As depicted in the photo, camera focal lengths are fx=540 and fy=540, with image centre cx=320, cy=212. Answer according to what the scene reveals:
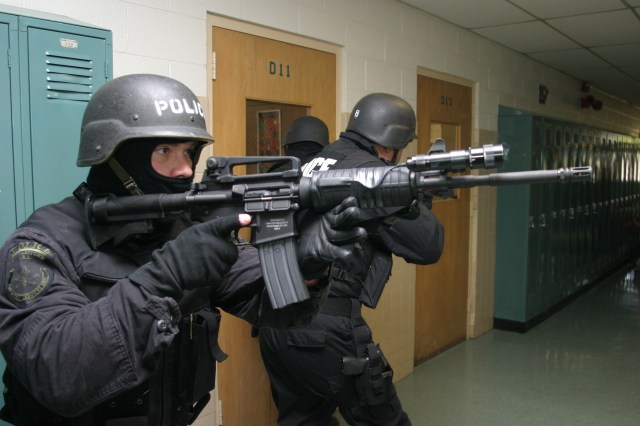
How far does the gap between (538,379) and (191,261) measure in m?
3.13

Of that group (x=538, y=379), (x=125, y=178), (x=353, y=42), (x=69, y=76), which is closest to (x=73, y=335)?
(x=125, y=178)

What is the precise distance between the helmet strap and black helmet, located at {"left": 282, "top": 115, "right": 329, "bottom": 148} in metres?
1.35

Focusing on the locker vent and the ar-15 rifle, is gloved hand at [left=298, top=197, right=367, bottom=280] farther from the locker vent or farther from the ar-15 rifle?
the locker vent

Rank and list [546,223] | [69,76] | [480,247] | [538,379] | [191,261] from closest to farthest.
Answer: [191,261] < [69,76] < [538,379] < [480,247] < [546,223]

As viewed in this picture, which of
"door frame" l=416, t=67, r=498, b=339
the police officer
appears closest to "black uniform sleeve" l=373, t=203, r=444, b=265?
the police officer

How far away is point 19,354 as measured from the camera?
39.0 inches

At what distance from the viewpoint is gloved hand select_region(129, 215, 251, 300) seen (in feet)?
3.52

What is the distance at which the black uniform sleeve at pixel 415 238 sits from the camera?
2.00 meters

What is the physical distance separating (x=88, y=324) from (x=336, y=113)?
2.12 m

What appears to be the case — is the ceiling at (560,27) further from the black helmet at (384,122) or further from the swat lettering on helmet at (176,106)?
the swat lettering on helmet at (176,106)

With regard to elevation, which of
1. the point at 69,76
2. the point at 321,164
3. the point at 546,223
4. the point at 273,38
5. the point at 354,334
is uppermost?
the point at 273,38

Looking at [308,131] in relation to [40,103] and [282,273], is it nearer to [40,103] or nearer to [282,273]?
[40,103]

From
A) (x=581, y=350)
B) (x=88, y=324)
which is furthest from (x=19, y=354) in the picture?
(x=581, y=350)

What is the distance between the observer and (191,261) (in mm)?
1104
